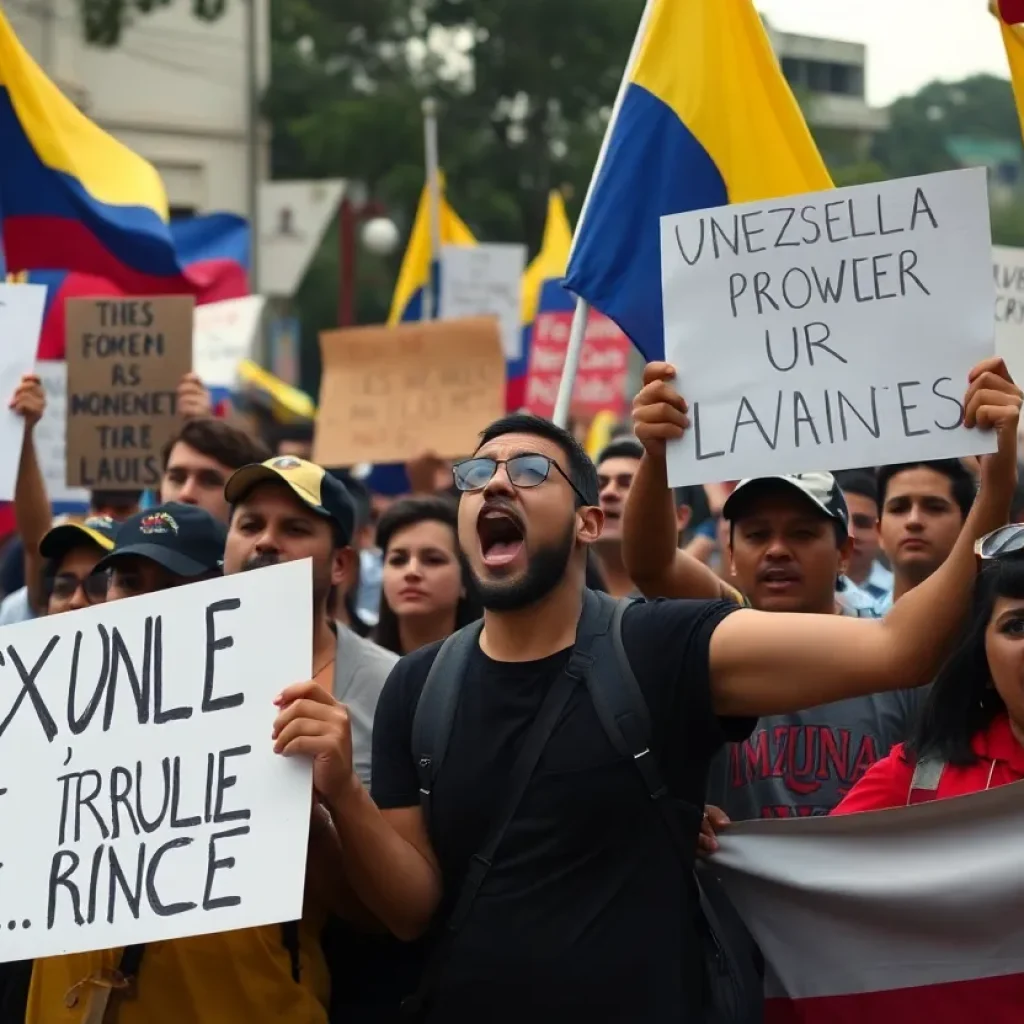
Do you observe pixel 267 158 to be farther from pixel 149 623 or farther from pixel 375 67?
pixel 149 623

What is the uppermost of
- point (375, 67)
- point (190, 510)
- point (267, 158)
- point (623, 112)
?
point (375, 67)

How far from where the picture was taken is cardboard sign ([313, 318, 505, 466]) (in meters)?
8.11

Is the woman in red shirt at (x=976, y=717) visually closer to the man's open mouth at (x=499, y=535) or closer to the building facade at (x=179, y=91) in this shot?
the man's open mouth at (x=499, y=535)

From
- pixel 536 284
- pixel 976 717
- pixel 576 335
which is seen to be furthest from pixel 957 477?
pixel 536 284

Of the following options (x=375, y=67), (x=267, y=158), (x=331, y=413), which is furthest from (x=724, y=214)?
(x=375, y=67)

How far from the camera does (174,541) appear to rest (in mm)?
4258

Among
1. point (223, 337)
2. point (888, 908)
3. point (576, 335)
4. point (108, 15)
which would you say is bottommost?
point (888, 908)

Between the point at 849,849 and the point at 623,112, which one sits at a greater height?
the point at 623,112

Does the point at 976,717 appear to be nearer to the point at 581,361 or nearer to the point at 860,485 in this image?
the point at 860,485

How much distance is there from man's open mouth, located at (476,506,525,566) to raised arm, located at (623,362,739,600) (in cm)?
34

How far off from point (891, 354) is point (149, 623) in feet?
4.59

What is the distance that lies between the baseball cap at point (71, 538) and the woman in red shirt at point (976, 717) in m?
2.08

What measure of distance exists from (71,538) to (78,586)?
0.12 meters

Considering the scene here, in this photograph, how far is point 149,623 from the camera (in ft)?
11.3
